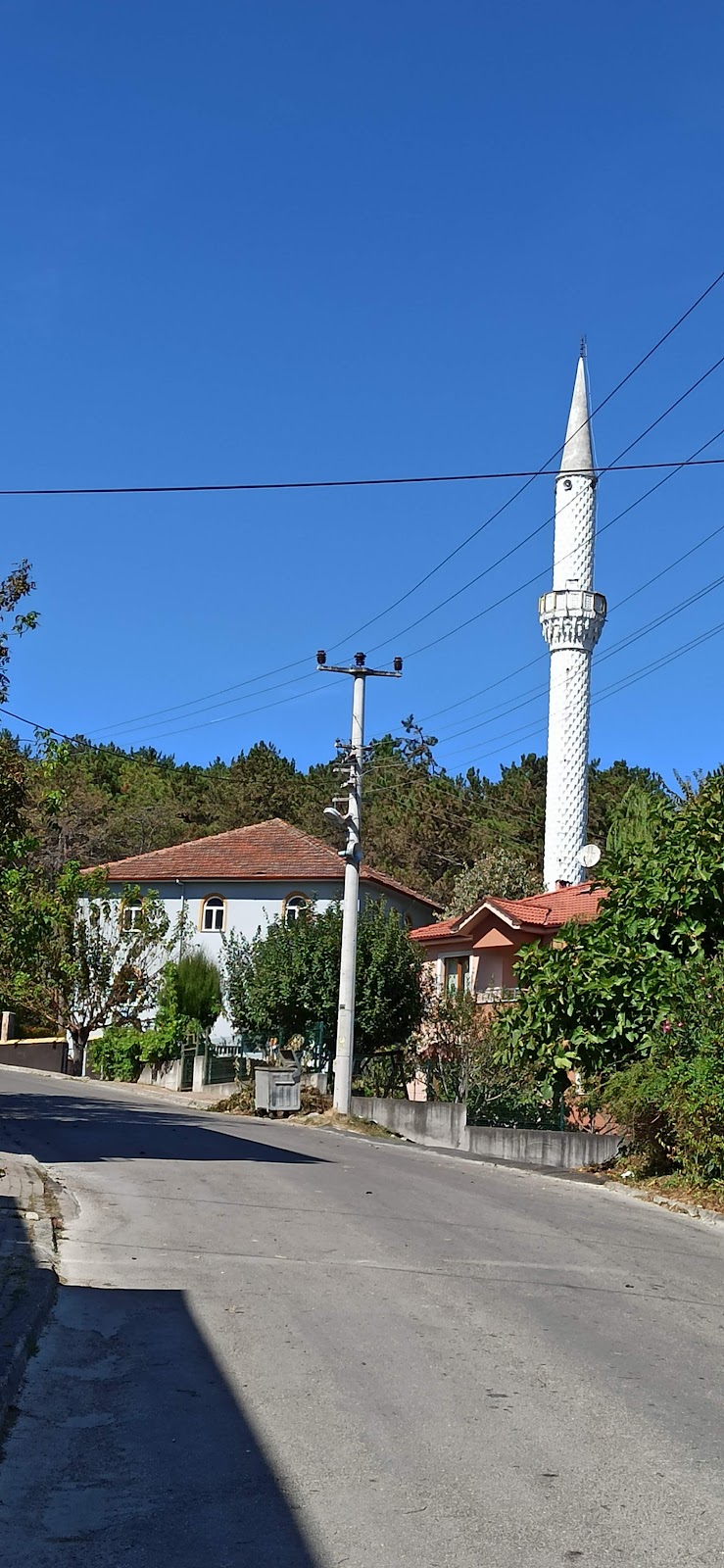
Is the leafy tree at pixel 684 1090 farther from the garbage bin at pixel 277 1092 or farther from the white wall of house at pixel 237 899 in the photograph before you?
the white wall of house at pixel 237 899

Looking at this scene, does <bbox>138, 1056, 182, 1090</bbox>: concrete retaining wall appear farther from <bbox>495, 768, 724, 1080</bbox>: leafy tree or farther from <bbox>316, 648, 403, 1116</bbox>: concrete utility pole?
<bbox>495, 768, 724, 1080</bbox>: leafy tree

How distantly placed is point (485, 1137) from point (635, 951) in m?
5.19

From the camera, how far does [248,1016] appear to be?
3562cm

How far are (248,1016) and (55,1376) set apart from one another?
28.3m

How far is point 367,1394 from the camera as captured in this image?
23.5 ft

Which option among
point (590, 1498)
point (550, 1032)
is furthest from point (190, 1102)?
point (590, 1498)

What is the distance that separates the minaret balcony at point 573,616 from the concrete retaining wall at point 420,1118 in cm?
2607

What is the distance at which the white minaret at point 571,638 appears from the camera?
4878cm

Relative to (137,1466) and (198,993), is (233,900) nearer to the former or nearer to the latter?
(198,993)

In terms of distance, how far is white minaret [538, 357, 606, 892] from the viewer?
4878 centimetres

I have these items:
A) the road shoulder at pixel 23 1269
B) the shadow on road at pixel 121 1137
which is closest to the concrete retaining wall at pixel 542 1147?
the shadow on road at pixel 121 1137

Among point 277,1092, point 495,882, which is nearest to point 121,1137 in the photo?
point 277,1092

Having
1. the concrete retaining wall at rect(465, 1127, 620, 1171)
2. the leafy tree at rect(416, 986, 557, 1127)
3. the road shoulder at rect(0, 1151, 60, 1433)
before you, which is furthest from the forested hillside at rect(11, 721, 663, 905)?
the road shoulder at rect(0, 1151, 60, 1433)

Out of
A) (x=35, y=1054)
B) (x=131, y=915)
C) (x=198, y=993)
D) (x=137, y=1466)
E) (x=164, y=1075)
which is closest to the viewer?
(x=137, y=1466)
